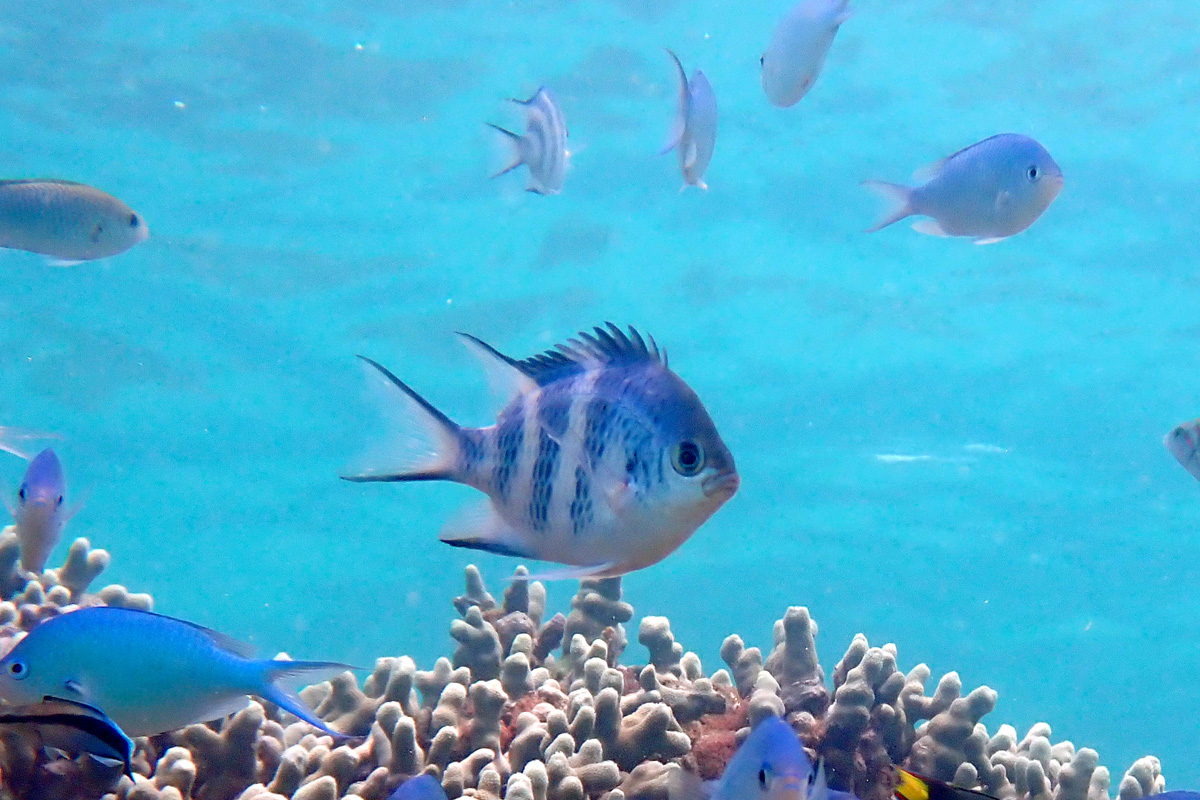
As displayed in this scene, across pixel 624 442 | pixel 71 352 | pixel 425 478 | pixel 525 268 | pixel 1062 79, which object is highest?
pixel 1062 79

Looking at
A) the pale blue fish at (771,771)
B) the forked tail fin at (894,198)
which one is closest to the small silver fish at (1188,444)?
the forked tail fin at (894,198)

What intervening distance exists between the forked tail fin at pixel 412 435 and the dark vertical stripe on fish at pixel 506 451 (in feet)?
0.38

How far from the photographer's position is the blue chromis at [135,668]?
2584mm

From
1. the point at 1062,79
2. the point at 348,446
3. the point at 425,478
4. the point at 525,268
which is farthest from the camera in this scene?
the point at 348,446

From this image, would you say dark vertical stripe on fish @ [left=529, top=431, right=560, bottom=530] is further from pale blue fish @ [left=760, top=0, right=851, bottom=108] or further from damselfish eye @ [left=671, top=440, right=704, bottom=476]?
pale blue fish @ [left=760, top=0, right=851, bottom=108]

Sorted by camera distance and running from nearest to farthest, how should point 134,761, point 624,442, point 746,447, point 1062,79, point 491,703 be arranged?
1. point 624,442
2. point 134,761
3. point 491,703
4. point 1062,79
5. point 746,447

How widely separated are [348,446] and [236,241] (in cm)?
1105

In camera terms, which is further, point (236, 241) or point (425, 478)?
point (236, 241)

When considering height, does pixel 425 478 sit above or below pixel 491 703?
above

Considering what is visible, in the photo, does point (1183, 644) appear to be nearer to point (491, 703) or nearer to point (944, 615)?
point (944, 615)

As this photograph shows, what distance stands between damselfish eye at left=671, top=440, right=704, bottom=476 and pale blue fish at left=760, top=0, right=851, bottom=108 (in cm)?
291

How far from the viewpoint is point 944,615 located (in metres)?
40.8

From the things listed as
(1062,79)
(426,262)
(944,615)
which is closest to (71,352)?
(426,262)

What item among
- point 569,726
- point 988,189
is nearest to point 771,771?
point 569,726
